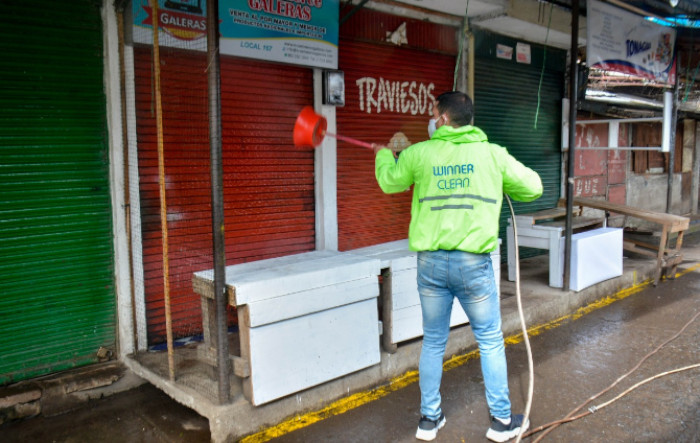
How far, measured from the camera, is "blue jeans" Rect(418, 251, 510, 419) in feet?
10.5

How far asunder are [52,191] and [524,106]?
21.4ft

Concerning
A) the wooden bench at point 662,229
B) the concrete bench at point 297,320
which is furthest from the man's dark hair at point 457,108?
the wooden bench at point 662,229

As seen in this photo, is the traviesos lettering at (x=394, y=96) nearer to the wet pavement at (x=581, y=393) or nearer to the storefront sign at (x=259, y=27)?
the storefront sign at (x=259, y=27)

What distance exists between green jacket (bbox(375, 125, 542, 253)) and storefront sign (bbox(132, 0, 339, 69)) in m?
2.23

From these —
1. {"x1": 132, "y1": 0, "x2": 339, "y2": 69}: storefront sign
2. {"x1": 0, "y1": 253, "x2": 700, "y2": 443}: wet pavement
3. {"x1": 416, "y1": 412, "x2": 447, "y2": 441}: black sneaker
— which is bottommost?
{"x1": 0, "y1": 253, "x2": 700, "y2": 443}: wet pavement

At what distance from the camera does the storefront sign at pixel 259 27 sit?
4289mm

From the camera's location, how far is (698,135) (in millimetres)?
14289

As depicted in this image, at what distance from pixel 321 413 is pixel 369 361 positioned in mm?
512

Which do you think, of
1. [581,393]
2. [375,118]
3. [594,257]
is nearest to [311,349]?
[581,393]

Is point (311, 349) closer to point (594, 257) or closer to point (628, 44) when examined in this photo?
point (594, 257)

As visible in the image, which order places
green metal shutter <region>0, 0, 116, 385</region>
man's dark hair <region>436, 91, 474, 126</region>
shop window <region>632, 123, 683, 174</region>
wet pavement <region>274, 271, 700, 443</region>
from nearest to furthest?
man's dark hair <region>436, 91, 474, 126</region>, wet pavement <region>274, 271, 700, 443</region>, green metal shutter <region>0, 0, 116, 385</region>, shop window <region>632, 123, 683, 174</region>

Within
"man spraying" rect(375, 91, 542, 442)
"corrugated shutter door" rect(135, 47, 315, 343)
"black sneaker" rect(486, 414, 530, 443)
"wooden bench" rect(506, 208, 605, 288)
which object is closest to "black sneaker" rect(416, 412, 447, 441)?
"man spraying" rect(375, 91, 542, 442)

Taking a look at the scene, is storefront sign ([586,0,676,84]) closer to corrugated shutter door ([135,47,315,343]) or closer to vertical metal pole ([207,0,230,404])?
corrugated shutter door ([135,47,315,343])

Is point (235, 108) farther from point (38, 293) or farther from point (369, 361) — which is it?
point (369, 361)
